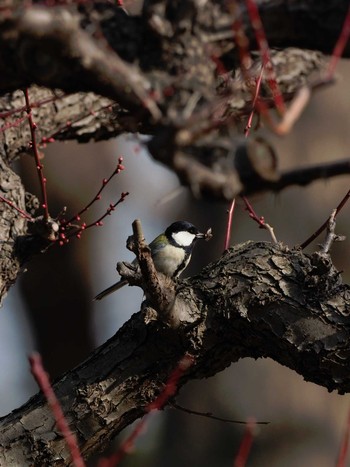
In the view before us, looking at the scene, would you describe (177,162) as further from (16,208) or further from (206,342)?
(16,208)

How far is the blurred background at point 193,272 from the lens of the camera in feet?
23.2

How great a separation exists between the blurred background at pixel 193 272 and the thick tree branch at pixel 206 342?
3.99 m

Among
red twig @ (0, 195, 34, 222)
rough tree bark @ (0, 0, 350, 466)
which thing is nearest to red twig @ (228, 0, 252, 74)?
rough tree bark @ (0, 0, 350, 466)

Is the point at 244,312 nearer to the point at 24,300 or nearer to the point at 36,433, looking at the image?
the point at 36,433

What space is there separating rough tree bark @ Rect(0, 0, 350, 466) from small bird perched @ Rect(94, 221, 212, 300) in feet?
2.85

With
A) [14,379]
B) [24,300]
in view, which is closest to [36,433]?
[24,300]

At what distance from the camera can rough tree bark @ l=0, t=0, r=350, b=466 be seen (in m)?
1.71

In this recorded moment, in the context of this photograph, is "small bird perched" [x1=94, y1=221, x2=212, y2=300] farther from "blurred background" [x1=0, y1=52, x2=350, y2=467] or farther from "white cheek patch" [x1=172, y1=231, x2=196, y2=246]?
"blurred background" [x1=0, y1=52, x2=350, y2=467]

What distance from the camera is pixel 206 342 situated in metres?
2.86

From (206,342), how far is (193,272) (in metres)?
4.19

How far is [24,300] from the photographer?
23.7ft

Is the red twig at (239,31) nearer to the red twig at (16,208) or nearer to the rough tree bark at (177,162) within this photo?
the rough tree bark at (177,162)

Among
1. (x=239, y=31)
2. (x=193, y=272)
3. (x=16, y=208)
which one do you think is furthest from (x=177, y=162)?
(x=193, y=272)

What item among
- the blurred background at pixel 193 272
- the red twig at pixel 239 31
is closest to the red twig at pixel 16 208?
the red twig at pixel 239 31
